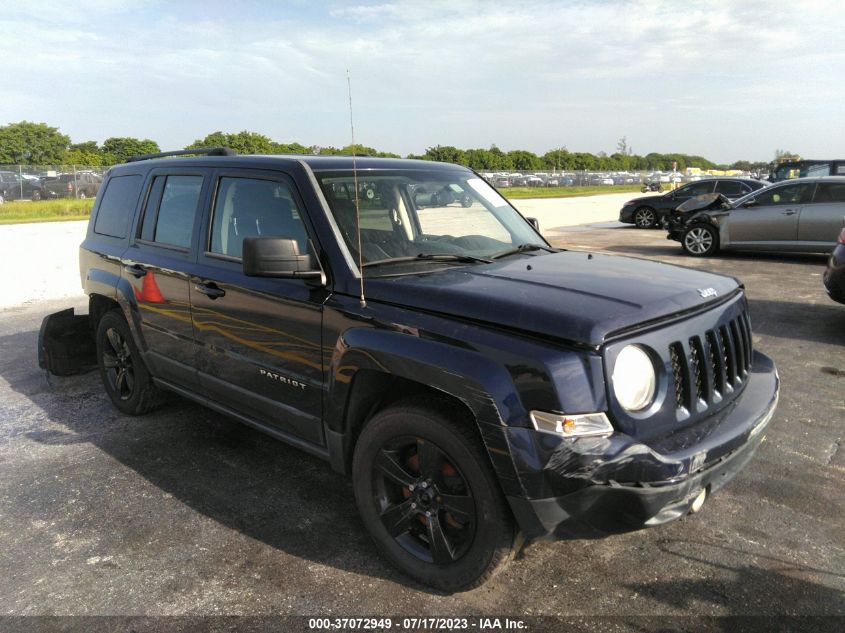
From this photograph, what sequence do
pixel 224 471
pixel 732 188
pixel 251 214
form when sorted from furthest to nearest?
1. pixel 732 188
2. pixel 224 471
3. pixel 251 214

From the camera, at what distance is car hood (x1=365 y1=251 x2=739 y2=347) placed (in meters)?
2.53

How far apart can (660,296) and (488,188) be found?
1.91 metres

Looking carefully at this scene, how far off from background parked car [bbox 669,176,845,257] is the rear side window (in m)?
11.7

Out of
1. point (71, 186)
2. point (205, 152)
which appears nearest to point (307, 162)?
point (205, 152)

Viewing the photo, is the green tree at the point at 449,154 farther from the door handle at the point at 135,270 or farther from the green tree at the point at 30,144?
the door handle at the point at 135,270

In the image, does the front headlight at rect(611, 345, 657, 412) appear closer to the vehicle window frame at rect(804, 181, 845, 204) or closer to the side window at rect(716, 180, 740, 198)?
the vehicle window frame at rect(804, 181, 845, 204)

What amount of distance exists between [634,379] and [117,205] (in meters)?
4.22

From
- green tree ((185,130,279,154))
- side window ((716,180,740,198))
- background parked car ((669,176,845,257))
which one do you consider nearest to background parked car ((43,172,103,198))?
green tree ((185,130,279,154))

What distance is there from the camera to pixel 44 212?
29594mm

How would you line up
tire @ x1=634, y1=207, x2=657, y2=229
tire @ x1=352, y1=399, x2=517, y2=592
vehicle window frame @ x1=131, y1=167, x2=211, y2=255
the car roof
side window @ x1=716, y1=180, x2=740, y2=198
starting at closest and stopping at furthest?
tire @ x1=352, y1=399, x2=517, y2=592, the car roof, vehicle window frame @ x1=131, y1=167, x2=211, y2=255, side window @ x1=716, y1=180, x2=740, y2=198, tire @ x1=634, y1=207, x2=657, y2=229

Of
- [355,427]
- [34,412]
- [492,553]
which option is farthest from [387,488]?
[34,412]

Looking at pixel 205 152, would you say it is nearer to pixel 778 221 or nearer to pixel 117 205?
pixel 117 205

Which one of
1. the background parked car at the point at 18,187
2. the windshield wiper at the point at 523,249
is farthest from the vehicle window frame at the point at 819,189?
the background parked car at the point at 18,187

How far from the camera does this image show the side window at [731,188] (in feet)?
59.0
